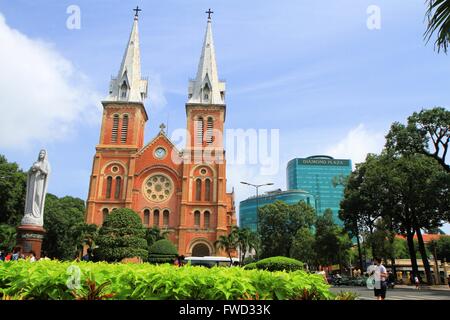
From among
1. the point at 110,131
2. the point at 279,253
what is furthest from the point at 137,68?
the point at 279,253

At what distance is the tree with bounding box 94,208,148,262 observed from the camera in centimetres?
2570

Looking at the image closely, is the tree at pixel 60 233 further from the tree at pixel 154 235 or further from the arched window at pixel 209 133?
the arched window at pixel 209 133

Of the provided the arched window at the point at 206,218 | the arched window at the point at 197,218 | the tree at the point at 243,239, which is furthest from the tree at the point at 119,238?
the tree at the point at 243,239

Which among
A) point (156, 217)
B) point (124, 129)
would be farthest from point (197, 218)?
point (124, 129)

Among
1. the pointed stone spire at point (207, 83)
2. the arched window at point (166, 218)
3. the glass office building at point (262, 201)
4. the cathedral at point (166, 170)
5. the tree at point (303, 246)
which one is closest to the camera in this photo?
the cathedral at point (166, 170)

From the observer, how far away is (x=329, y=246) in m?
41.6

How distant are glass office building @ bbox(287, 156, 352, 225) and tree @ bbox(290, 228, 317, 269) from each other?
68.5m

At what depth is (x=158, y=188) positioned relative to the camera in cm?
4419

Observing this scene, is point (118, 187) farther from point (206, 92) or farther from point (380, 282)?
point (380, 282)

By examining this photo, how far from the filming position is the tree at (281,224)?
5000cm

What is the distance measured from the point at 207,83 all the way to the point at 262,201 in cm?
5814

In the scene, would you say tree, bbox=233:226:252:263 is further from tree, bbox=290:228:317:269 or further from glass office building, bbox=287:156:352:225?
glass office building, bbox=287:156:352:225
